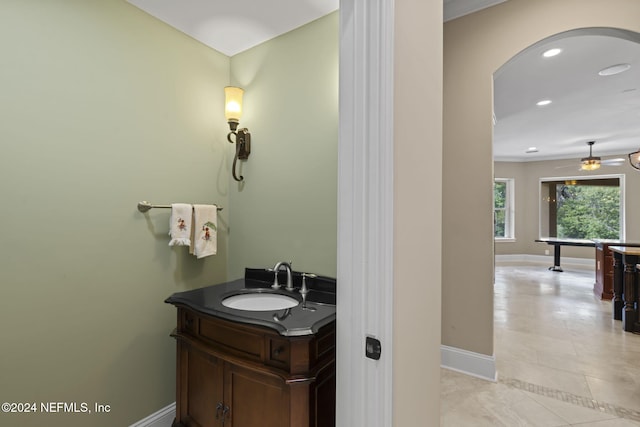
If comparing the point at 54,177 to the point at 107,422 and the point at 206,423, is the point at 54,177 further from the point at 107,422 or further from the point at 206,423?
the point at 206,423

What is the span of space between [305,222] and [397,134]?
3.56 ft

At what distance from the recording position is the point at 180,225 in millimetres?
1807

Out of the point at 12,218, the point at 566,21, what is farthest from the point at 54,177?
the point at 566,21

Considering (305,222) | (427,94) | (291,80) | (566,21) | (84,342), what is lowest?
(84,342)

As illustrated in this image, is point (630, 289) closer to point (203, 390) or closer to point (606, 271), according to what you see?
point (606, 271)

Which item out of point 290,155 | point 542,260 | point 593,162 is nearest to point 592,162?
point 593,162

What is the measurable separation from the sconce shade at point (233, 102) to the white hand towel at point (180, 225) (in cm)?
70

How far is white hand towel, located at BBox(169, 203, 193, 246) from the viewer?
70.4 inches

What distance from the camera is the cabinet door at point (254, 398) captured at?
1.19 metres

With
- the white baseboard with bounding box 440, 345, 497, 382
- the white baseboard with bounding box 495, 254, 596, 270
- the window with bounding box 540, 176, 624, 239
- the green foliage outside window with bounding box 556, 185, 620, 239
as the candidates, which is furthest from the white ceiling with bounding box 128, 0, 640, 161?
the white baseboard with bounding box 495, 254, 596, 270

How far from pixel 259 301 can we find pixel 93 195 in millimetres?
1068

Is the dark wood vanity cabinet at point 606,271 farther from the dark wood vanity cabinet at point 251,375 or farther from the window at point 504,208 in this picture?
the dark wood vanity cabinet at point 251,375

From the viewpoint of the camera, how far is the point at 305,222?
6.19 ft

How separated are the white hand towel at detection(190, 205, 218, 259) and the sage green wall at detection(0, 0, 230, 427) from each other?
0.15 metres
